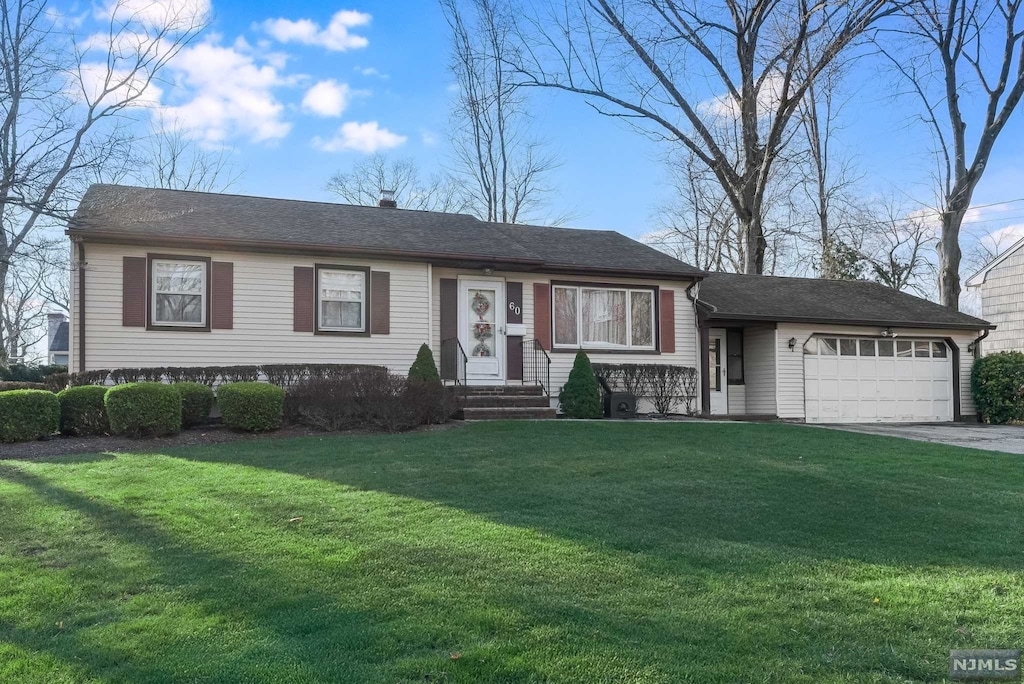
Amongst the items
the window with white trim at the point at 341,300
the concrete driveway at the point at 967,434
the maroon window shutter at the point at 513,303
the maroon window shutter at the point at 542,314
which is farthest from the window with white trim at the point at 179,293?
the concrete driveway at the point at 967,434

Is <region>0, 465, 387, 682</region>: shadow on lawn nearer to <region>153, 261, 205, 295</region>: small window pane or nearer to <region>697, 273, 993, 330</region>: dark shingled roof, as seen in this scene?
<region>153, 261, 205, 295</region>: small window pane

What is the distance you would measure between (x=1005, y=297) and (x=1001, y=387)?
478cm

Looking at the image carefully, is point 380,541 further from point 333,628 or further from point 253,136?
point 253,136

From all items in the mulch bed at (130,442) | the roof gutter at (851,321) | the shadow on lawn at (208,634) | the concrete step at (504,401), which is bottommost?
the shadow on lawn at (208,634)

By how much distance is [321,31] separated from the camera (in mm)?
12875

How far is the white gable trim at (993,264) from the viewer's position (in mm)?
20875

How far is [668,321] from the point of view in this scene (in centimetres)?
1616

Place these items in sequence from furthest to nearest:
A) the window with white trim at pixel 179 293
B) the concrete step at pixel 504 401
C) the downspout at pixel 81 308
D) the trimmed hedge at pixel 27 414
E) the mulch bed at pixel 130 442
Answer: the concrete step at pixel 504 401 → the window with white trim at pixel 179 293 → the downspout at pixel 81 308 → the trimmed hedge at pixel 27 414 → the mulch bed at pixel 130 442

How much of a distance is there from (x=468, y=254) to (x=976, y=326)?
40.7ft

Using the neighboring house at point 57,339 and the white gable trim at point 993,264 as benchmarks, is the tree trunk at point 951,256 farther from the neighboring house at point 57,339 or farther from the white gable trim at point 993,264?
the neighboring house at point 57,339

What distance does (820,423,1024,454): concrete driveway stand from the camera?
11852 mm

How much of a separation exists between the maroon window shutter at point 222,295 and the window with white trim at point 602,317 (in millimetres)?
6141

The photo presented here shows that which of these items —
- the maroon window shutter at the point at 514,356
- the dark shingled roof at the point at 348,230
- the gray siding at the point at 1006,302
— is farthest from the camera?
the gray siding at the point at 1006,302

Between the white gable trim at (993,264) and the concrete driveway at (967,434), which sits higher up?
the white gable trim at (993,264)
